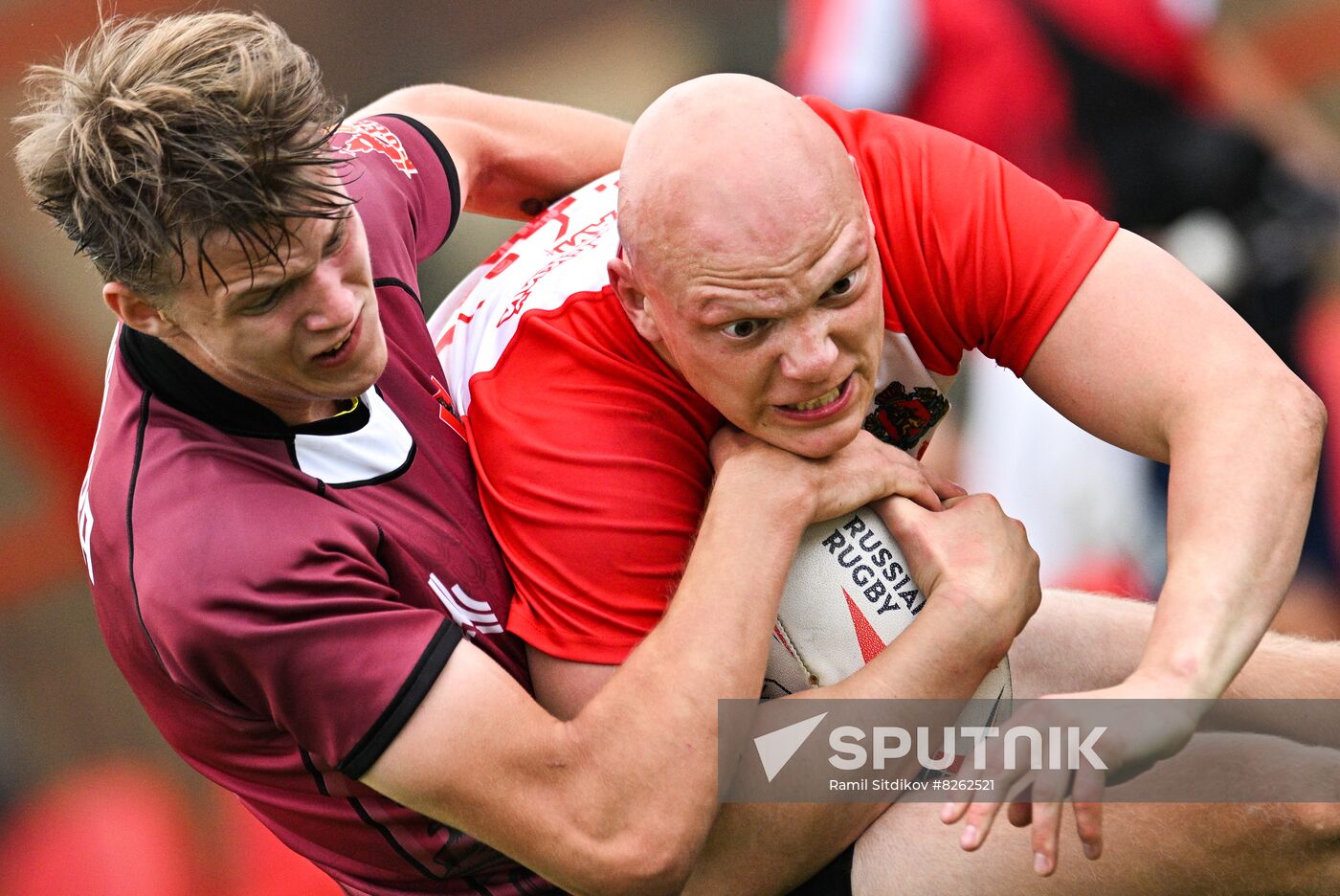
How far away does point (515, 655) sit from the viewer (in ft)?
7.00

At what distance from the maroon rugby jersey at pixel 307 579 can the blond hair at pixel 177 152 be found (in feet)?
0.73

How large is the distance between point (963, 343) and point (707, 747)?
2.64ft

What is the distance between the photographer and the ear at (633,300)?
6.61 ft

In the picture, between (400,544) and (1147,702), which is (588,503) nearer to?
(400,544)

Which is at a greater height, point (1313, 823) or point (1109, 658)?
point (1313, 823)

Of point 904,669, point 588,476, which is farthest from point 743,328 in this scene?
point 904,669

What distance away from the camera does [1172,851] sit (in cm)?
198

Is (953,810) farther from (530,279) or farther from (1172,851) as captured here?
(530,279)

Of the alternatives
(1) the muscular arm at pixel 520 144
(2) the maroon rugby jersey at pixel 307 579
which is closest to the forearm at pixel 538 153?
(1) the muscular arm at pixel 520 144

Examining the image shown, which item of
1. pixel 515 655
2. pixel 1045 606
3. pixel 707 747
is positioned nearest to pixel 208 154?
pixel 515 655

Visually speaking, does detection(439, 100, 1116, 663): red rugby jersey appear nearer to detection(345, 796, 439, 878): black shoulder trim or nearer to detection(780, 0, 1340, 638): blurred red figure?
detection(345, 796, 439, 878): black shoulder trim

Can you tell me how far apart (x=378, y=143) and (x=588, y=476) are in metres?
0.89

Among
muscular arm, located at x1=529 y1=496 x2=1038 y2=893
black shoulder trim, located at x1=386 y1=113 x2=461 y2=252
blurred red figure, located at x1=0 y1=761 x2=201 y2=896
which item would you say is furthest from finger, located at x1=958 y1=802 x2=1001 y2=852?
blurred red figure, located at x1=0 y1=761 x2=201 y2=896

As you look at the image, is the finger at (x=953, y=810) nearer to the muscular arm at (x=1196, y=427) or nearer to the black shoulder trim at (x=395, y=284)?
the muscular arm at (x=1196, y=427)
